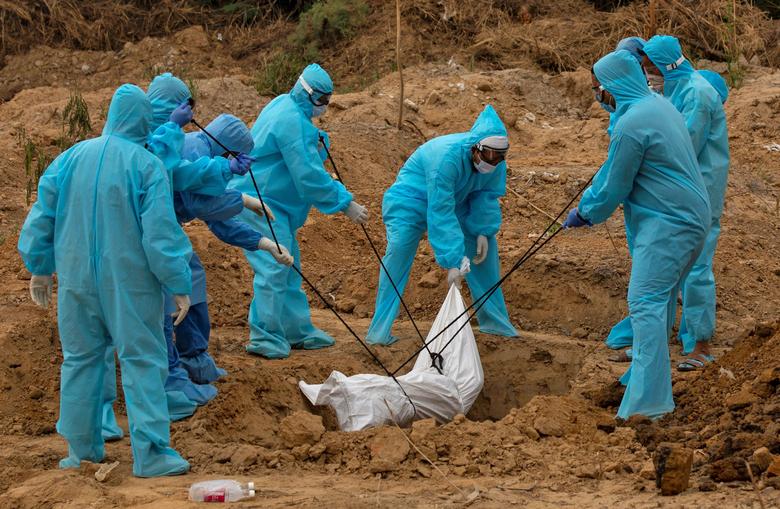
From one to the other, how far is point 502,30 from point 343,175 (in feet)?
18.0

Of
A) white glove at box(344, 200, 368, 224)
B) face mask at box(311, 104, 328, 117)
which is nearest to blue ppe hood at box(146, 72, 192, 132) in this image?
face mask at box(311, 104, 328, 117)

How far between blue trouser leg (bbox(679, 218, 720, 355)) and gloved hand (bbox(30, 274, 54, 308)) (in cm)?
413

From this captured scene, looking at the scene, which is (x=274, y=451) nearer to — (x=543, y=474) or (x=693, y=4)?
(x=543, y=474)

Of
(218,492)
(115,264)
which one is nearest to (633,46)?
(115,264)

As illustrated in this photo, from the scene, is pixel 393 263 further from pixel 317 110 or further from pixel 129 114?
→ pixel 129 114

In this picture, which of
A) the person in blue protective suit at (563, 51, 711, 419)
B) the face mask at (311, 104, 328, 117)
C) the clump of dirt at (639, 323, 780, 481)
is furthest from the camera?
the face mask at (311, 104, 328, 117)

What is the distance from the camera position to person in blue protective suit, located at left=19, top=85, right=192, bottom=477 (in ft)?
17.8

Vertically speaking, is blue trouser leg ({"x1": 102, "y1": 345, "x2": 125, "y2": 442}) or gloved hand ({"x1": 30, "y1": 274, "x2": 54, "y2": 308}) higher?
gloved hand ({"x1": 30, "y1": 274, "x2": 54, "y2": 308})

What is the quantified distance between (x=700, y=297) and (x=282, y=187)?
2808 mm

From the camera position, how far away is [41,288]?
5.72 m

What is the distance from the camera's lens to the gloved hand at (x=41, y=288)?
5688 millimetres

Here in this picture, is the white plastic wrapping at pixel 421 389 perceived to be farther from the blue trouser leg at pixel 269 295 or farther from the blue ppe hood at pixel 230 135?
the blue ppe hood at pixel 230 135

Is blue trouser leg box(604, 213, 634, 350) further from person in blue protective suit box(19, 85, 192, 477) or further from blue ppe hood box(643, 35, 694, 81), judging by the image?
person in blue protective suit box(19, 85, 192, 477)

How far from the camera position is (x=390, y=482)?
5477 mm
